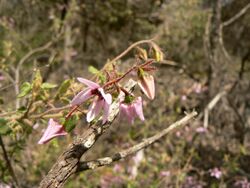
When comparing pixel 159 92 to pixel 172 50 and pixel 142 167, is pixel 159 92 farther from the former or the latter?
pixel 172 50

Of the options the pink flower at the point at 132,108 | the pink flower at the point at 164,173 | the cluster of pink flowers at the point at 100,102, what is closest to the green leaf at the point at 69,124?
the cluster of pink flowers at the point at 100,102

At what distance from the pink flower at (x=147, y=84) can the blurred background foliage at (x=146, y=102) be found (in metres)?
0.39

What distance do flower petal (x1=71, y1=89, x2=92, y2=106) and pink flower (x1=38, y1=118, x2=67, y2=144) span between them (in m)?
0.13

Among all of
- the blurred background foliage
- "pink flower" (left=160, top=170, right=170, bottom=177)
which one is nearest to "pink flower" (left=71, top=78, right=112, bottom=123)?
the blurred background foliage

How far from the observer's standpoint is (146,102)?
652cm

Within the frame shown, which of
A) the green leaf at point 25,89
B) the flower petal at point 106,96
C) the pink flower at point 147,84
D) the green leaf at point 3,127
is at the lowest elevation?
the green leaf at point 3,127

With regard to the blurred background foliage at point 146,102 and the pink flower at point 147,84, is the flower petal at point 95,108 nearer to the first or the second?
the pink flower at point 147,84

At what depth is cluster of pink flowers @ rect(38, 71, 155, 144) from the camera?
3.69 ft

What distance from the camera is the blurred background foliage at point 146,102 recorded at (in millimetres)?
2457

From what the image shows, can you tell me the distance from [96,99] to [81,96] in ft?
0.14

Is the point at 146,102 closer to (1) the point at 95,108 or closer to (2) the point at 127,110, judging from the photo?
(2) the point at 127,110

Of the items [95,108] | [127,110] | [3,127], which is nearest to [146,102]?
[3,127]

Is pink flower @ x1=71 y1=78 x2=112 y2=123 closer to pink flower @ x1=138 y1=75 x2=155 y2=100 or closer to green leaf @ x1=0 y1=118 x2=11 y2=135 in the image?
pink flower @ x1=138 y1=75 x2=155 y2=100

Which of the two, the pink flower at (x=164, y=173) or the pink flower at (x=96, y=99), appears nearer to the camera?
the pink flower at (x=96, y=99)
